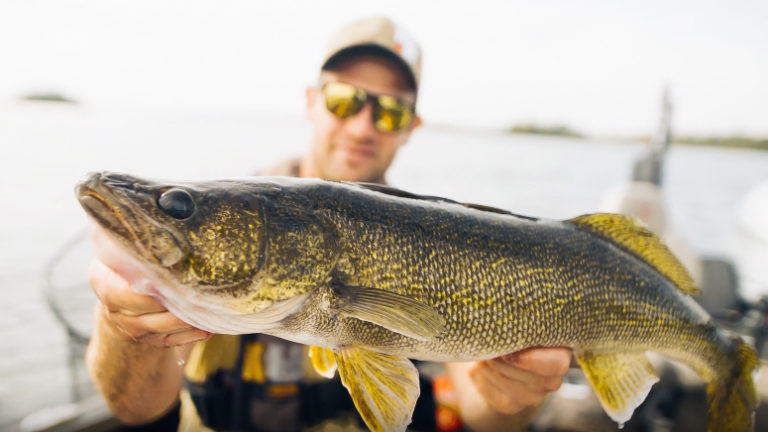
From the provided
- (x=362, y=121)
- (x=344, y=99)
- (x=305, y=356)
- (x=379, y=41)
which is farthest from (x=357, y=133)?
(x=305, y=356)

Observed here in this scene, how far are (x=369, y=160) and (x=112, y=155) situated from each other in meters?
25.2

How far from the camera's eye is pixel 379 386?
1.72 m

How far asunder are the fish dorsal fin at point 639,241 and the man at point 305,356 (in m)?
0.60

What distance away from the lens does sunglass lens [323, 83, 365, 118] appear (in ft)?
11.5

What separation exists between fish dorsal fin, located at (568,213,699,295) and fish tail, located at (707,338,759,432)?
16.2 inches

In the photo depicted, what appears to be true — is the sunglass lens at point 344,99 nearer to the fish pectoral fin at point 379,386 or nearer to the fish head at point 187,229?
the fish head at point 187,229

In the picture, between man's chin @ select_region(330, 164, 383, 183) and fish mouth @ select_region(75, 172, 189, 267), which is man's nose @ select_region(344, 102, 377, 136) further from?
fish mouth @ select_region(75, 172, 189, 267)

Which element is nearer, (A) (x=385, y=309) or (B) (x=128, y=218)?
(B) (x=128, y=218)

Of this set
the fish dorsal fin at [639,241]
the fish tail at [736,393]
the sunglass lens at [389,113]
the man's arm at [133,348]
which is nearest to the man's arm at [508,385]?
the fish dorsal fin at [639,241]

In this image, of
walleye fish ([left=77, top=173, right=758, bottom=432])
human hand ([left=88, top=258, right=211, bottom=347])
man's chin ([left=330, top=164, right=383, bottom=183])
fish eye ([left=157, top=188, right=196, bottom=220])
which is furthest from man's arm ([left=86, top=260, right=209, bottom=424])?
man's chin ([left=330, top=164, right=383, bottom=183])

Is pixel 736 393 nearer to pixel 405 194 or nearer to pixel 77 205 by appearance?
pixel 405 194

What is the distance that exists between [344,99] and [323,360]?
2.19 meters

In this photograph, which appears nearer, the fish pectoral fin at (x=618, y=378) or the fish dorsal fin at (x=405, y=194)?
the fish dorsal fin at (x=405, y=194)

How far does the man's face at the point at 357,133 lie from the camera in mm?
3605
